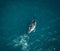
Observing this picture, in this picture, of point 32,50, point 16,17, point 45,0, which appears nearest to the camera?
point 32,50

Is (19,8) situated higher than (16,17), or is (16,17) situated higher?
(19,8)

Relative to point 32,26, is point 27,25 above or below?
above

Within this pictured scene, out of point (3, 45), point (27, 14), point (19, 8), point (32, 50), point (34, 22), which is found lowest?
point (32, 50)

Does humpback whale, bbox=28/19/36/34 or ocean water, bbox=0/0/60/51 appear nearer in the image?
ocean water, bbox=0/0/60/51

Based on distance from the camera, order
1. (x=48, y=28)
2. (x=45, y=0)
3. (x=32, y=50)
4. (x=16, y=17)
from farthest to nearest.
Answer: (x=45, y=0)
(x=16, y=17)
(x=48, y=28)
(x=32, y=50)

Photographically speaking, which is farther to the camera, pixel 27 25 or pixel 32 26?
pixel 27 25

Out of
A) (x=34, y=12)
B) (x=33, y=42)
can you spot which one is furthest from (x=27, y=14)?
(x=33, y=42)

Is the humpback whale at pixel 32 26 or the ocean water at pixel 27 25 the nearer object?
the ocean water at pixel 27 25

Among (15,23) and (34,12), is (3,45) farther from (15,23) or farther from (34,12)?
(34,12)
